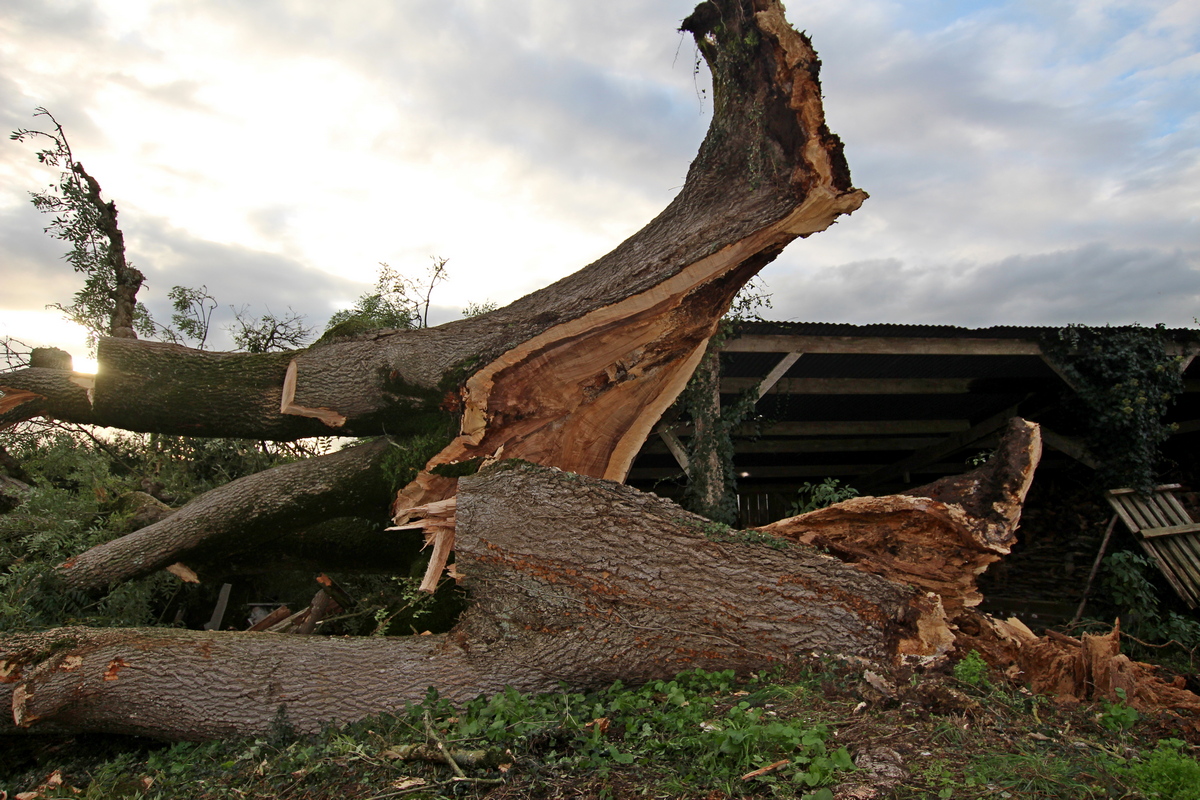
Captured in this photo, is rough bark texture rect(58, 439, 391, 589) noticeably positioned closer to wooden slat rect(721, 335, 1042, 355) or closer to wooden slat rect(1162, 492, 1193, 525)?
wooden slat rect(721, 335, 1042, 355)

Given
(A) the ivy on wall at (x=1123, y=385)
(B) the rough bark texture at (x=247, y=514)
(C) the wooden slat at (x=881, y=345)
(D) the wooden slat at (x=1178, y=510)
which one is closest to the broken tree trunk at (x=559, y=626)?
(B) the rough bark texture at (x=247, y=514)

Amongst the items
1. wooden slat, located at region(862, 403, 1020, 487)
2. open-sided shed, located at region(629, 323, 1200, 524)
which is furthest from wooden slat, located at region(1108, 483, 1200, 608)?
wooden slat, located at region(862, 403, 1020, 487)

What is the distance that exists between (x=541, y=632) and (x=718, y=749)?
142 centimetres

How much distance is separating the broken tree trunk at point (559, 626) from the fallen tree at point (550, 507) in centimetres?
1

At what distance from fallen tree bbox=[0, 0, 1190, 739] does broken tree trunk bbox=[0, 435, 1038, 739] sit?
0.01m

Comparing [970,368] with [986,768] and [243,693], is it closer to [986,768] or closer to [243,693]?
[986,768]

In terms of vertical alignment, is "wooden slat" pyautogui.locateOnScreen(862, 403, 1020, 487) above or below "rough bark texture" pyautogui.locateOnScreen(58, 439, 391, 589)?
above

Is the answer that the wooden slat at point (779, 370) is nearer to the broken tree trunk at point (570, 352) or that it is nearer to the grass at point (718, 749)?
the broken tree trunk at point (570, 352)

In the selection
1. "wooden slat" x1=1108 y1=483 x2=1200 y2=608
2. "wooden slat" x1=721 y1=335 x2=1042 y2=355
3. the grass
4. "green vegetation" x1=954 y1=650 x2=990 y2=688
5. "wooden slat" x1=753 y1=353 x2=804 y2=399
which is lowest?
the grass

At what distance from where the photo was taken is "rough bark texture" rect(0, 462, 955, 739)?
140 inches

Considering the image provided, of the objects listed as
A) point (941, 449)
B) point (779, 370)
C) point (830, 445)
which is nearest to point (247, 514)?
point (779, 370)

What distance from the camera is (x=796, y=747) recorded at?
2566mm

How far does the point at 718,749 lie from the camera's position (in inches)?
101

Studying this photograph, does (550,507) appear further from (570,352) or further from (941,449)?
(941,449)
